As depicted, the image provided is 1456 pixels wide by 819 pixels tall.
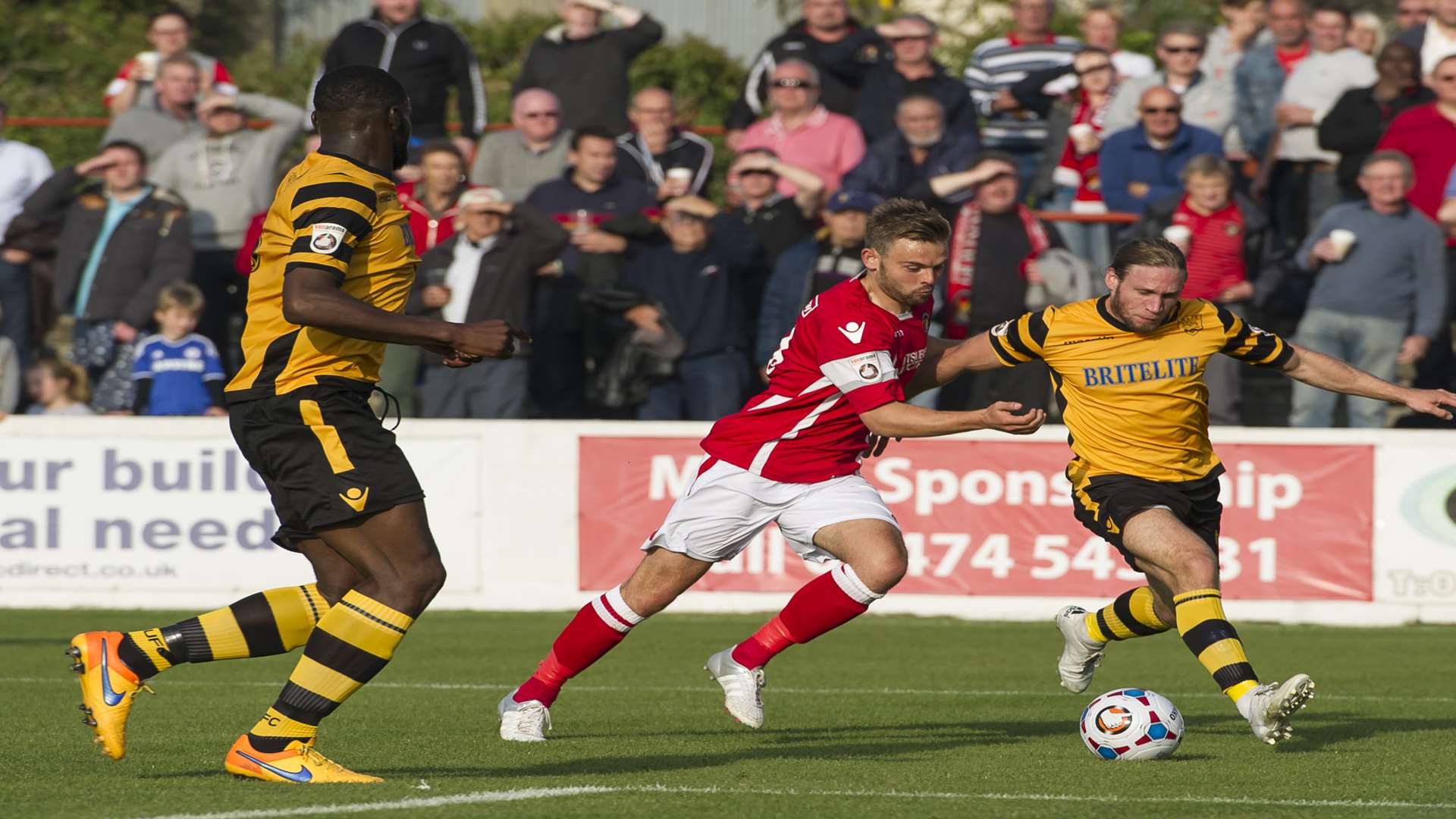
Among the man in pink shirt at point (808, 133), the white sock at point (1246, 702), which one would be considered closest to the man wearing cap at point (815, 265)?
→ the man in pink shirt at point (808, 133)

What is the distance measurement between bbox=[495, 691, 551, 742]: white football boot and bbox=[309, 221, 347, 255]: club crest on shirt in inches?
94.0

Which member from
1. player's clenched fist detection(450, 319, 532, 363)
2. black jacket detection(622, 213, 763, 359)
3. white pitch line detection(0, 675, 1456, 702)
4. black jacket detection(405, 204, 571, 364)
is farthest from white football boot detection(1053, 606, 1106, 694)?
black jacket detection(405, 204, 571, 364)

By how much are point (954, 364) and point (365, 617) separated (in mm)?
2877

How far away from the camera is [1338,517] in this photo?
44.1 ft

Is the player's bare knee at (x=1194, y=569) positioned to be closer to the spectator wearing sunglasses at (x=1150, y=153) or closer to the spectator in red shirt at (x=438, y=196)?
the spectator wearing sunglasses at (x=1150, y=153)

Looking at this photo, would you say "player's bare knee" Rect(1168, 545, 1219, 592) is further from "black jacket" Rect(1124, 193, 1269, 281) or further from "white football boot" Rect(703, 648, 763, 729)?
"black jacket" Rect(1124, 193, 1269, 281)

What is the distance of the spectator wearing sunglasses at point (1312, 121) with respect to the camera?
1547 cm

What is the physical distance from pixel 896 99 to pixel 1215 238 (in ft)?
9.31

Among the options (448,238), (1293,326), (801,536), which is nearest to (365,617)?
(801,536)

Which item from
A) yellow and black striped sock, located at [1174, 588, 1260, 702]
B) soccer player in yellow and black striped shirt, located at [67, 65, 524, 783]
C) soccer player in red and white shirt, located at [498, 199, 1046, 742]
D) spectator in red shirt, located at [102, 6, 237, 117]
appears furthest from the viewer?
spectator in red shirt, located at [102, 6, 237, 117]

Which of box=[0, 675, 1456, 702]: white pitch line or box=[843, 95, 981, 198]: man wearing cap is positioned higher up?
box=[843, 95, 981, 198]: man wearing cap

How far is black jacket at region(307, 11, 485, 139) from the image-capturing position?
1599cm

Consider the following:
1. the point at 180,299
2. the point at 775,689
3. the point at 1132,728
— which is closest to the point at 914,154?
the point at 180,299

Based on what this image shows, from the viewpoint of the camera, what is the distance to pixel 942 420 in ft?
23.2
